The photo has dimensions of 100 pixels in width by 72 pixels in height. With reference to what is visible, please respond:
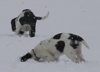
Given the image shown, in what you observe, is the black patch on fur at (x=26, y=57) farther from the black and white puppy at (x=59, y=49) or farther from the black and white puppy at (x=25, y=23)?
the black and white puppy at (x=25, y=23)

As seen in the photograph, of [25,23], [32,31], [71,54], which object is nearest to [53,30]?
[32,31]

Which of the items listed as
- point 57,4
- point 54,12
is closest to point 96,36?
point 54,12

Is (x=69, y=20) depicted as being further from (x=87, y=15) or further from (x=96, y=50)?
(x=96, y=50)

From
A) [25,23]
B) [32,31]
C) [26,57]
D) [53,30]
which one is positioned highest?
[26,57]

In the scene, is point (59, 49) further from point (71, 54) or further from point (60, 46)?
point (71, 54)

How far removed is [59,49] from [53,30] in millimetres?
8133

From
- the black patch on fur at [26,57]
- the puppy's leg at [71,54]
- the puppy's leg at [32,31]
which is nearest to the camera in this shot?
the puppy's leg at [71,54]

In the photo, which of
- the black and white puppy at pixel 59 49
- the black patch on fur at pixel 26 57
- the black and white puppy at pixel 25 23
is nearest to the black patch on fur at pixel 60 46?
the black and white puppy at pixel 59 49

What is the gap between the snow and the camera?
898 cm

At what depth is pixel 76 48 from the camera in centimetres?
945

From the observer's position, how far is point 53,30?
17.6m

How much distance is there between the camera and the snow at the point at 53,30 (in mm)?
8984

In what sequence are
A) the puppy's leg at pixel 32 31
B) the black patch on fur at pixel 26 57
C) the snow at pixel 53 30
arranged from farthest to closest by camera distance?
the puppy's leg at pixel 32 31
the black patch on fur at pixel 26 57
the snow at pixel 53 30

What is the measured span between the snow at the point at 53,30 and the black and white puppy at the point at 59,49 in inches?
6.0
